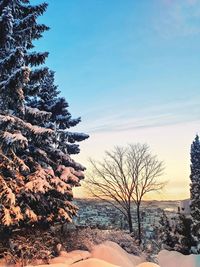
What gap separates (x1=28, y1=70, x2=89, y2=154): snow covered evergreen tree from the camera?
742 inches

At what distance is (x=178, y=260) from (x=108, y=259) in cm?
622

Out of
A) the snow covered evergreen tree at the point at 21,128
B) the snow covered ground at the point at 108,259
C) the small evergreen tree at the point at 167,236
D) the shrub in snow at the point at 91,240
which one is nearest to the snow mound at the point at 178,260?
the snow covered ground at the point at 108,259

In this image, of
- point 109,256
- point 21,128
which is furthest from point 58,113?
point 109,256

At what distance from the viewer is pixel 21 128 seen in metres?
12.6

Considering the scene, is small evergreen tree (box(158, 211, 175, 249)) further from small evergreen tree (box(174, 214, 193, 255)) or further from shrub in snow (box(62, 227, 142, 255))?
shrub in snow (box(62, 227, 142, 255))

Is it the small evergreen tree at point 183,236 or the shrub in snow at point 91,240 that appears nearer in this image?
the shrub in snow at point 91,240

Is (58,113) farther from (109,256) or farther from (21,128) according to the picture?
(109,256)

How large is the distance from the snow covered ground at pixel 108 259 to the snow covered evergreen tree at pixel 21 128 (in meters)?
1.68

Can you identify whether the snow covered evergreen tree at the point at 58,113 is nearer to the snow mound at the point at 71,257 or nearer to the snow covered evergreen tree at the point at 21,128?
the snow covered evergreen tree at the point at 21,128

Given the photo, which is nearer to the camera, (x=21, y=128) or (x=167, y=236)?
(x=21, y=128)

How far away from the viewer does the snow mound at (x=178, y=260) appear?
1694 cm

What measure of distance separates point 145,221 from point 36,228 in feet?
108

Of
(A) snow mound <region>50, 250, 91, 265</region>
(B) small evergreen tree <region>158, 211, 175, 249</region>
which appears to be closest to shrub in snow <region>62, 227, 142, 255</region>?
(A) snow mound <region>50, 250, 91, 265</region>

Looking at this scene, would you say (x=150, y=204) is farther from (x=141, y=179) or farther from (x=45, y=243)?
(x=45, y=243)
